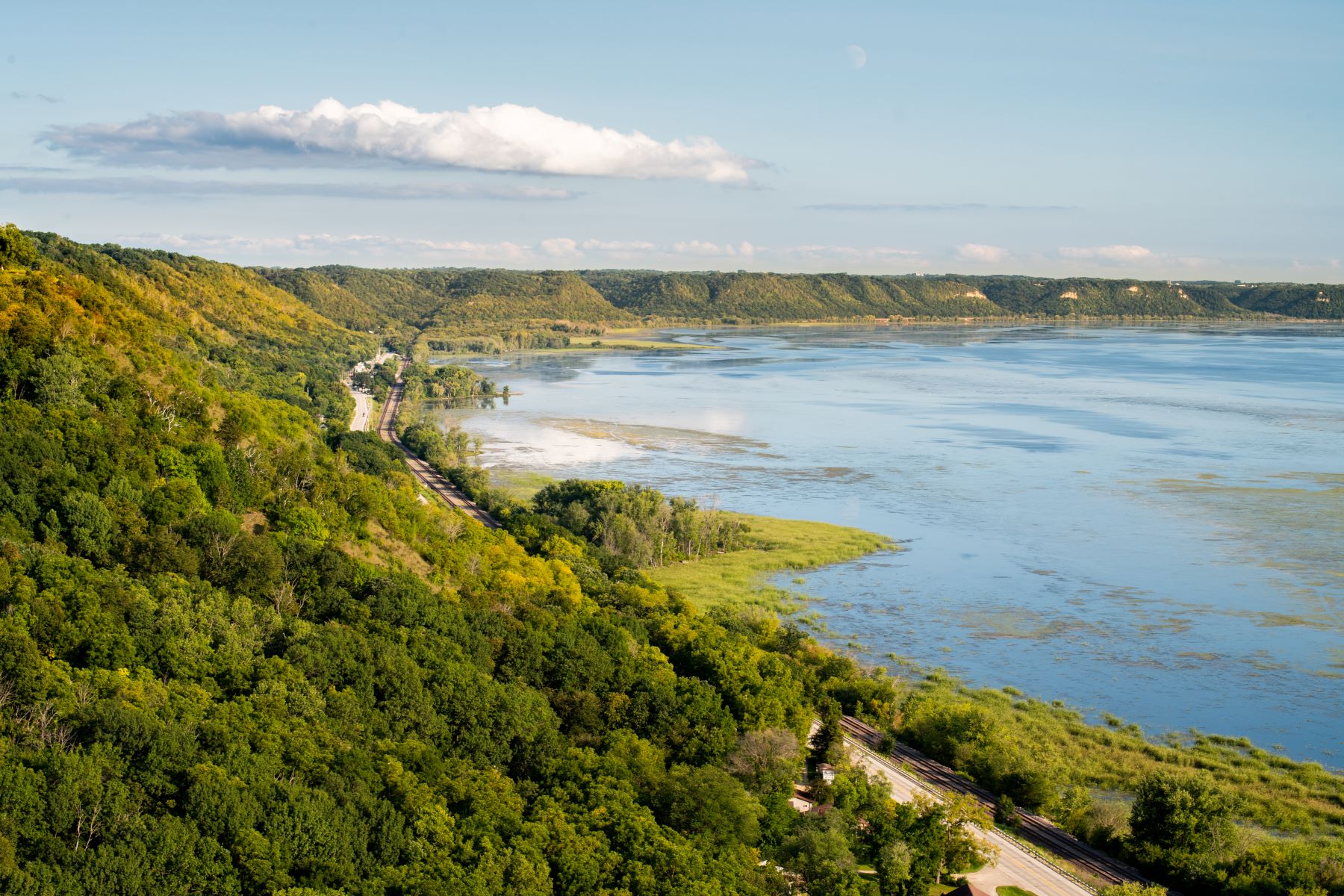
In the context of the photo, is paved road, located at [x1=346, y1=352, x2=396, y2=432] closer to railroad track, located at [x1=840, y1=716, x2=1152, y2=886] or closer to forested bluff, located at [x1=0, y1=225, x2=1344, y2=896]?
forested bluff, located at [x1=0, y1=225, x2=1344, y2=896]

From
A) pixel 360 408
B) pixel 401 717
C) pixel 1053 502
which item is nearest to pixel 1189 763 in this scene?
pixel 401 717

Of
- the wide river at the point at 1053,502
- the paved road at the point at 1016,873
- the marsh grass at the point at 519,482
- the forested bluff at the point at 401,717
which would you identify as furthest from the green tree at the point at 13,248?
the paved road at the point at 1016,873

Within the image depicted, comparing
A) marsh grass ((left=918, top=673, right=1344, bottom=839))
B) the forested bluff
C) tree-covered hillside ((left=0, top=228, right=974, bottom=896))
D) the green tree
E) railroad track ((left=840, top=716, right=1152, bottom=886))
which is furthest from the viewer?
the green tree

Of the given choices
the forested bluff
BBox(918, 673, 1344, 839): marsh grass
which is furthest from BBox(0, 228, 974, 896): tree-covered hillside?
BBox(918, 673, 1344, 839): marsh grass

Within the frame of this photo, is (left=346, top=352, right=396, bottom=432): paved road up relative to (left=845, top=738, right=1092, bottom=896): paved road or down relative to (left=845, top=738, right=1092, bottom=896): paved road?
up

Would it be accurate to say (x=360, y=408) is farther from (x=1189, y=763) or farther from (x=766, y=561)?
(x=1189, y=763)

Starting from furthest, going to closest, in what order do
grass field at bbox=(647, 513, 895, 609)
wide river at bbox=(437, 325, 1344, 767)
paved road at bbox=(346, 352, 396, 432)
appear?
paved road at bbox=(346, 352, 396, 432)
grass field at bbox=(647, 513, 895, 609)
wide river at bbox=(437, 325, 1344, 767)
